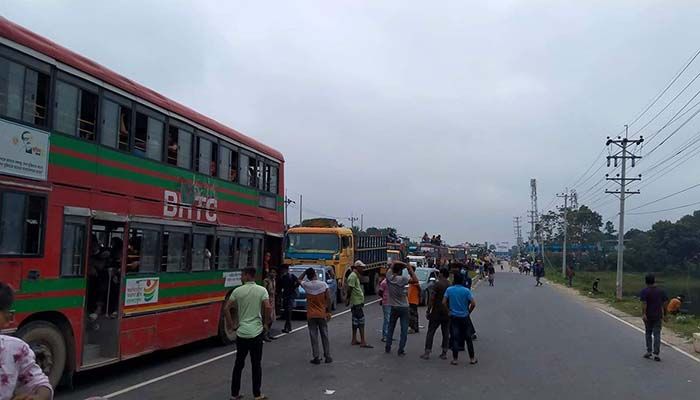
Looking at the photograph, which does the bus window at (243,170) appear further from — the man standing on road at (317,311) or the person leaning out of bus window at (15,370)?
the person leaning out of bus window at (15,370)

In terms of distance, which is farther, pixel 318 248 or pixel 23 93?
pixel 318 248

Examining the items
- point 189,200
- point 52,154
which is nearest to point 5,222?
point 52,154

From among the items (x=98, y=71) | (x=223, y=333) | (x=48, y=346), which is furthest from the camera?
(x=223, y=333)

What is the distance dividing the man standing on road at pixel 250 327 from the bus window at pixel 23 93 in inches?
129

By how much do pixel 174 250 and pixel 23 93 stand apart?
4.19 metres

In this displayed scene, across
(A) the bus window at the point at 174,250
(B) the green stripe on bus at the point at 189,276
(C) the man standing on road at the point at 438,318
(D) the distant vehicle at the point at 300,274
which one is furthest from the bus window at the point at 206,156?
(D) the distant vehicle at the point at 300,274

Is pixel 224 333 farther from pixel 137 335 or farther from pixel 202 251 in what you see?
pixel 137 335

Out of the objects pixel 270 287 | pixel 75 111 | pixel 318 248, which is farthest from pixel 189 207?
pixel 318 248

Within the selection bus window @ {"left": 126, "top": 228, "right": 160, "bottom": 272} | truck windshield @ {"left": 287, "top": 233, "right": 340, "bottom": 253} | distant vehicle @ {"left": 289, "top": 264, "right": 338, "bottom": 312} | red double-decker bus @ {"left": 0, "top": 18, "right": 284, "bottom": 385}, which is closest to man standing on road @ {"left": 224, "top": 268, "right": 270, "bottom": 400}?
red double-decker bus @ {"left": 0, "top": 18, "right": 284, "bottom": 385}

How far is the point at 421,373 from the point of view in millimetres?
10203

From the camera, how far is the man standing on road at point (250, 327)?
7.86m

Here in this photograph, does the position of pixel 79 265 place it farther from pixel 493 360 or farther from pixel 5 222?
pixel 493 360

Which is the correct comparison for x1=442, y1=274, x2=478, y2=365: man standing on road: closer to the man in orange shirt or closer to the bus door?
the man in orange shirt

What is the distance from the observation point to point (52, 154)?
7.93 m
